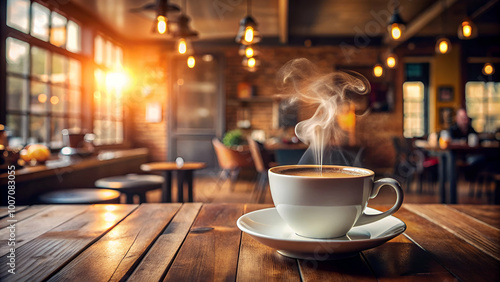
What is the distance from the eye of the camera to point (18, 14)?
375cm

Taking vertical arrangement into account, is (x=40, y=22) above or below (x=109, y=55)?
below

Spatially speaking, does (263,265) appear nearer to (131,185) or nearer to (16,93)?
(131,185)

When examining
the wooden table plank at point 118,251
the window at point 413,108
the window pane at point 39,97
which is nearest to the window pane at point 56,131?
the window pane at point 39,97

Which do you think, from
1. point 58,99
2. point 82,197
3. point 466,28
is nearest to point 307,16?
point 466,28

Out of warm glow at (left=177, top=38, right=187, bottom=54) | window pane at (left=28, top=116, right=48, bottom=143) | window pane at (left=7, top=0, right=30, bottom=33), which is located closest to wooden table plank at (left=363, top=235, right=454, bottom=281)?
warm glow at (left=177, top=38, right=187, bottom=54)

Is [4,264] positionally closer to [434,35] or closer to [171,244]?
[171,244]

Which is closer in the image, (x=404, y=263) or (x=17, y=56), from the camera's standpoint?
(x=404, y=263)

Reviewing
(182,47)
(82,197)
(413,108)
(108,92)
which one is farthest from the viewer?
(413,108)

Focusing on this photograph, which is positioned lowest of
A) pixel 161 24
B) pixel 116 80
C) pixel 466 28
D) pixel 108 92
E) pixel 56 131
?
pixel 56 131

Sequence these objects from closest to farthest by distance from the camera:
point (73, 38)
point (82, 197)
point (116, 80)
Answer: point (82, 197) < point (73, 38) < point (116, 80)

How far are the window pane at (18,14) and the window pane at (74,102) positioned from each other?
4.30 ft

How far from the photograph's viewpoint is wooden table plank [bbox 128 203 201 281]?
0.46 meters

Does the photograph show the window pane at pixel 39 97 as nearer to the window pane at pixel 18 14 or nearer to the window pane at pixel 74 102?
the window pane at pixel 18 14

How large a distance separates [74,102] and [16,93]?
4.74ft
